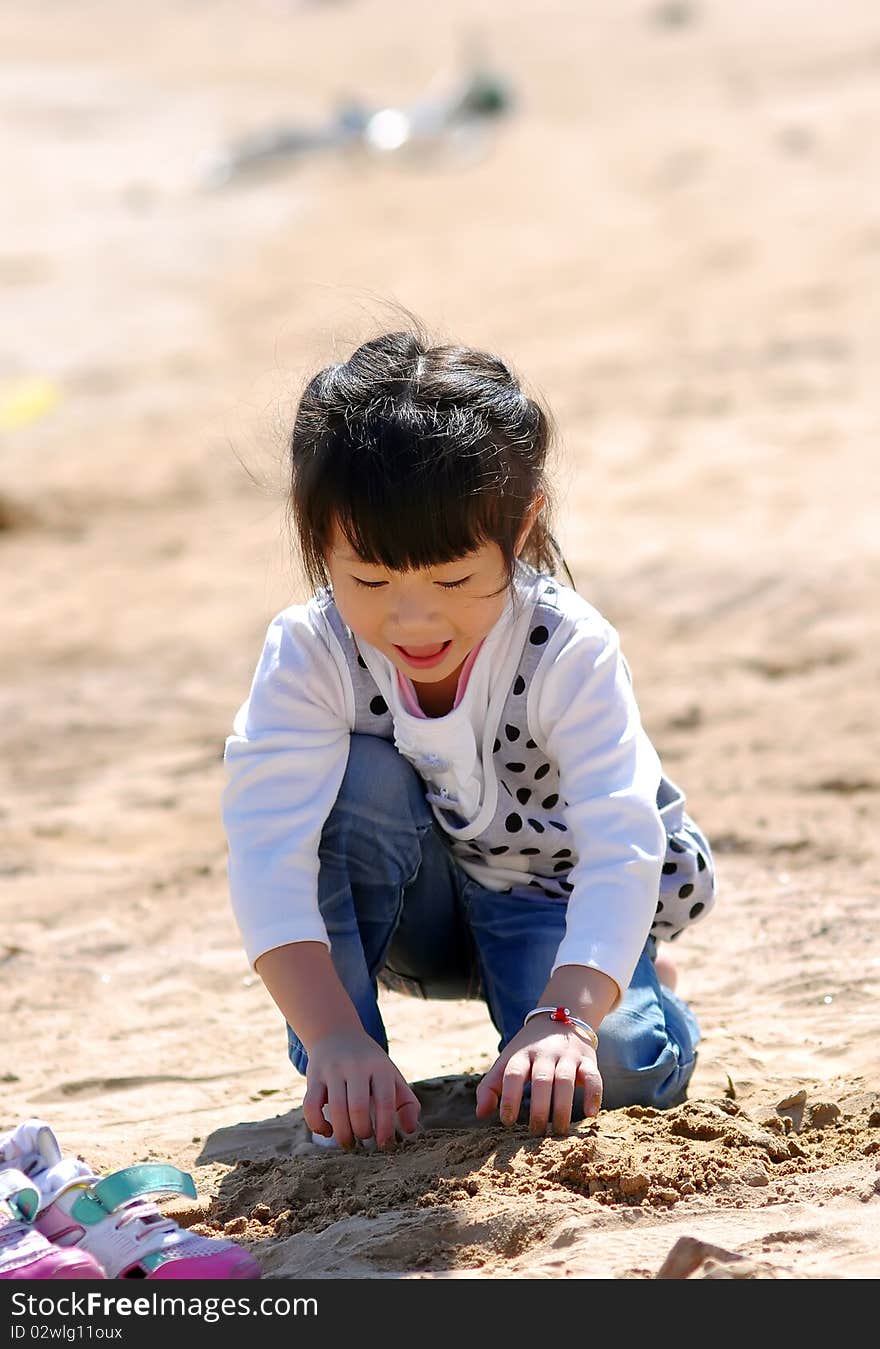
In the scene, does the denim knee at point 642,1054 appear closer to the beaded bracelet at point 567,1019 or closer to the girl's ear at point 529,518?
the beaded bracelet at point 567,1019

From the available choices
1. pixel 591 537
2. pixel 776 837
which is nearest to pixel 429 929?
pixel 776 837

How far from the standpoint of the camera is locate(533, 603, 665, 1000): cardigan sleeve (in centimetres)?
224

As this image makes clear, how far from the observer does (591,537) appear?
557 centimetres

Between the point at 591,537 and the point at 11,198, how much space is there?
9.79 metres

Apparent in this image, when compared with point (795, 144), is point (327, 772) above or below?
below

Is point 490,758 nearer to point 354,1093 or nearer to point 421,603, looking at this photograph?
point 421,603

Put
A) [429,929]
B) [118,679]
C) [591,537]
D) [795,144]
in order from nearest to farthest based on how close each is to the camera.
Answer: [429,929], [118,679], [591,537], [795,144]

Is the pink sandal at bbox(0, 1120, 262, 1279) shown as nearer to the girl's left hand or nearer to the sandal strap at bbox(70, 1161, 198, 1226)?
the sandal strap at bbox(70, 1161, 198, 1226)

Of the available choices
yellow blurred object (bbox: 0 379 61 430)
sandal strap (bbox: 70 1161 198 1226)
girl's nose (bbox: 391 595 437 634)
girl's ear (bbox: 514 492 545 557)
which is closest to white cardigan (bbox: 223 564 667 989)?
girl's ear (bbox: 514 492 545 557)

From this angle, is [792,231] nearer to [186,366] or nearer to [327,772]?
[186,366]

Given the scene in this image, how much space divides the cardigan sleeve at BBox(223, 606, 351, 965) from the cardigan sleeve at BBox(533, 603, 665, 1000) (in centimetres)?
31

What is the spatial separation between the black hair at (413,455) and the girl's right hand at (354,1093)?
624 mm

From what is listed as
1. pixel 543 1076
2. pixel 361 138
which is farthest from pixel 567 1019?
pixel 361 138

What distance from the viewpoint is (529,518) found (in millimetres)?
2291
